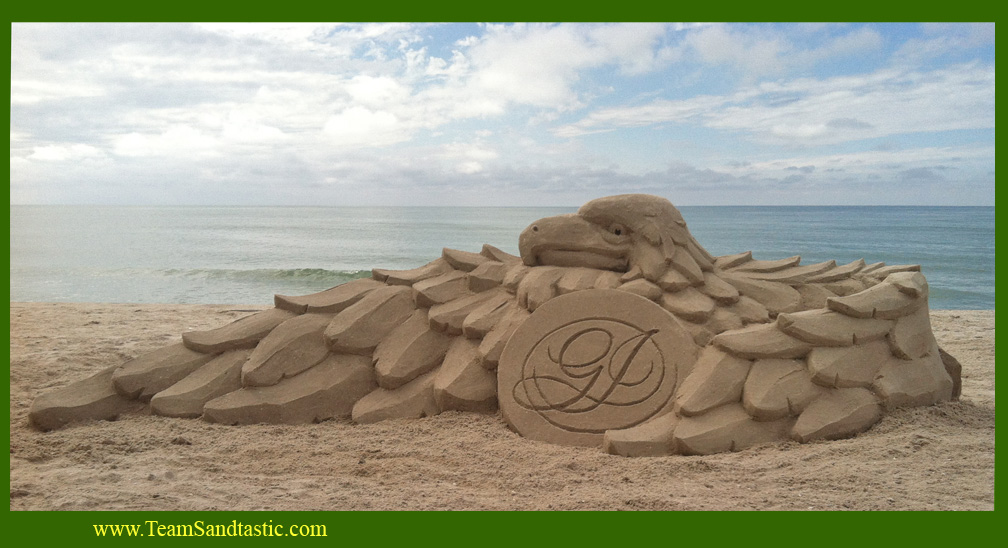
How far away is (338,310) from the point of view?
13.9 feet

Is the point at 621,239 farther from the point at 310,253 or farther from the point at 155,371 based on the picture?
the point at 310,253

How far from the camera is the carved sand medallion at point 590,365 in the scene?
3.43 metres

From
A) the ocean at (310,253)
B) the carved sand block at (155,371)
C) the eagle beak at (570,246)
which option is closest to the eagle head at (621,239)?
the eagle beak at (570,246)

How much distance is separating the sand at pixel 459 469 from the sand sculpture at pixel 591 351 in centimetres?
13

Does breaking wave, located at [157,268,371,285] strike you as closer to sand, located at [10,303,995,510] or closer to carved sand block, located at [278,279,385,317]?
carved sand block, located at [278,279,385,317]

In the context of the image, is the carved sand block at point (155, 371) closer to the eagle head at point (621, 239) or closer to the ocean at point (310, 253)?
the eagle head at point (621, 239)

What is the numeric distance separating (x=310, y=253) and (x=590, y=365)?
17.0 metres

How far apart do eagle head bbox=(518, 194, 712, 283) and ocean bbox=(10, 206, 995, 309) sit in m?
7.25

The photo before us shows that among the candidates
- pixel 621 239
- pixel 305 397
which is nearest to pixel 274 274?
→ pixel 305 397

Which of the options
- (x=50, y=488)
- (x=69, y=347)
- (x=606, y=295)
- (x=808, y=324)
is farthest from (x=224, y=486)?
(x=69, y=347)

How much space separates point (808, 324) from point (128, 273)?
15.6m

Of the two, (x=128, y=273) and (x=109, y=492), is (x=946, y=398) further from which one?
(x=128, y=273)

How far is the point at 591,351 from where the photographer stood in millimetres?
3592

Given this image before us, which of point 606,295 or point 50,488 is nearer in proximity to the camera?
point 50,488
